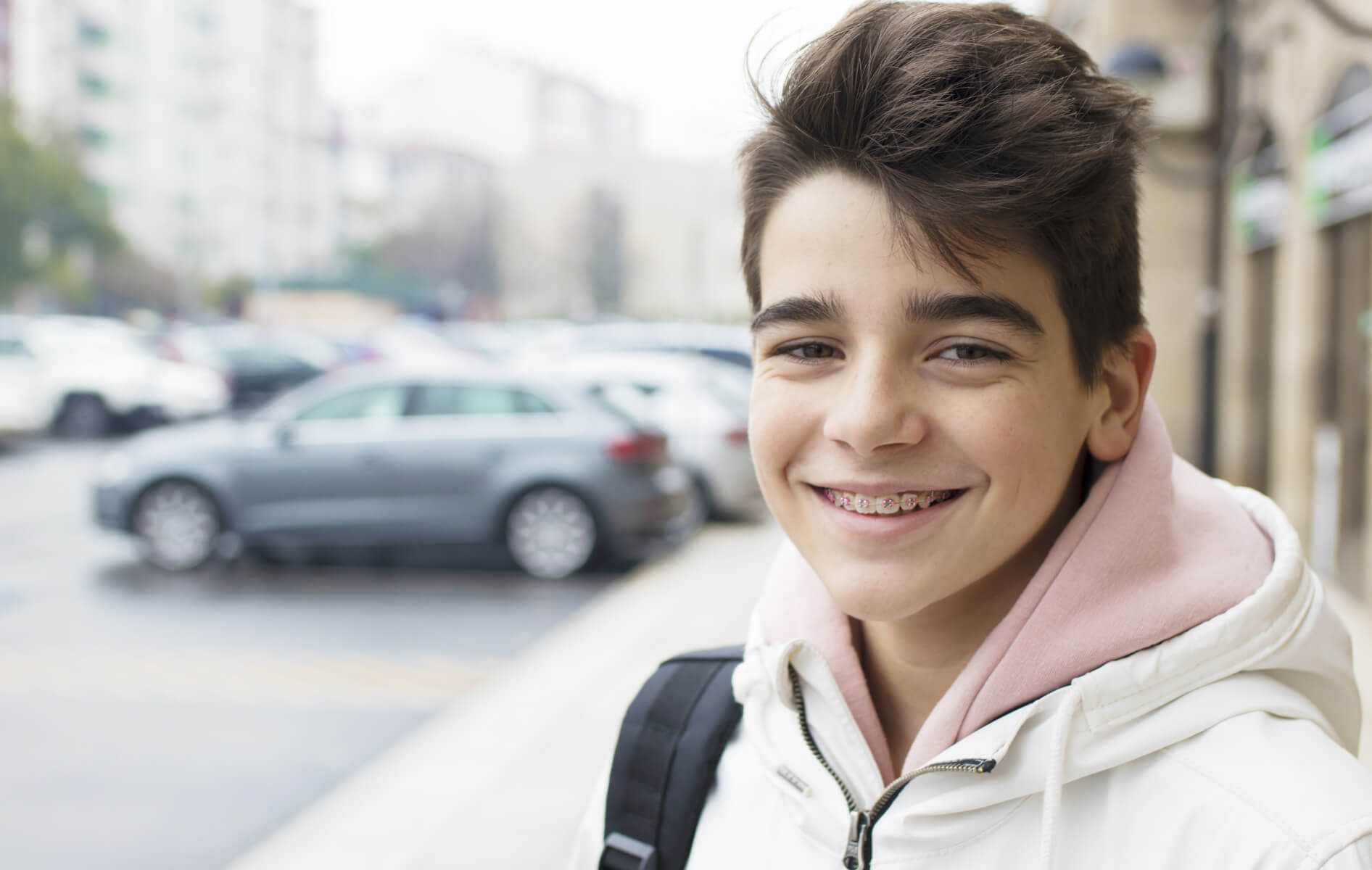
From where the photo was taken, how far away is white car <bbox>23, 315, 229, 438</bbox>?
1580 centimetres

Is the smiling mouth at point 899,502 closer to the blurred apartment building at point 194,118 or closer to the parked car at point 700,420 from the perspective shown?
the parked car at point 700,420

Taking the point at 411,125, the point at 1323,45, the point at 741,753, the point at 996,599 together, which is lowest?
the point at 741,753

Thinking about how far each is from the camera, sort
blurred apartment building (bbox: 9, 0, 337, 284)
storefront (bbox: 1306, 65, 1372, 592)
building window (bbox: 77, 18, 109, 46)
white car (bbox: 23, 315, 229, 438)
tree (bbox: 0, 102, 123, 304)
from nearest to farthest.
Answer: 1. storefront (bbox: 1306, 65, 1372, 592)
2. tree (bbox: 0, 102, 123, 304)
3. white car (bbox: 23, 315, 229, 438)
4. blurred apartment building (bbox: 9, 0, 337, 284)
5. building window (bbox: 77, 18, 109, 46)

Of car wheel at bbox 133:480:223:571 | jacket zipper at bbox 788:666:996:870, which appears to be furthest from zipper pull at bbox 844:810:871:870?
car wheel at bbox 133:480:223:571

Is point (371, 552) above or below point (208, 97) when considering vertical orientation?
below

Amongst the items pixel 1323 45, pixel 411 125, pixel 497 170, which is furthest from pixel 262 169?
pixel 1323 45

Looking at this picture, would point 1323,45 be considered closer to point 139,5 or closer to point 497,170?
point 139,5

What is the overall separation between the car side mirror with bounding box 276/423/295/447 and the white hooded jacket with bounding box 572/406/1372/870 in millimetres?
7285

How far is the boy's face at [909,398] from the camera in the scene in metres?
1.06

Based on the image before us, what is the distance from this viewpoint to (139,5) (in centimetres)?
2861

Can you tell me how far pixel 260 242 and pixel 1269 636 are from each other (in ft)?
161

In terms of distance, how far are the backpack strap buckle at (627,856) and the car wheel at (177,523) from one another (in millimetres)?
7417

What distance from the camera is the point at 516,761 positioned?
13.9ft

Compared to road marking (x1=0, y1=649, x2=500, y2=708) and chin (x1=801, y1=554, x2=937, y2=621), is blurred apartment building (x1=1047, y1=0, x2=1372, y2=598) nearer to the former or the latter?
chin (x1=801, y1=554, x2=937, y2=621)
